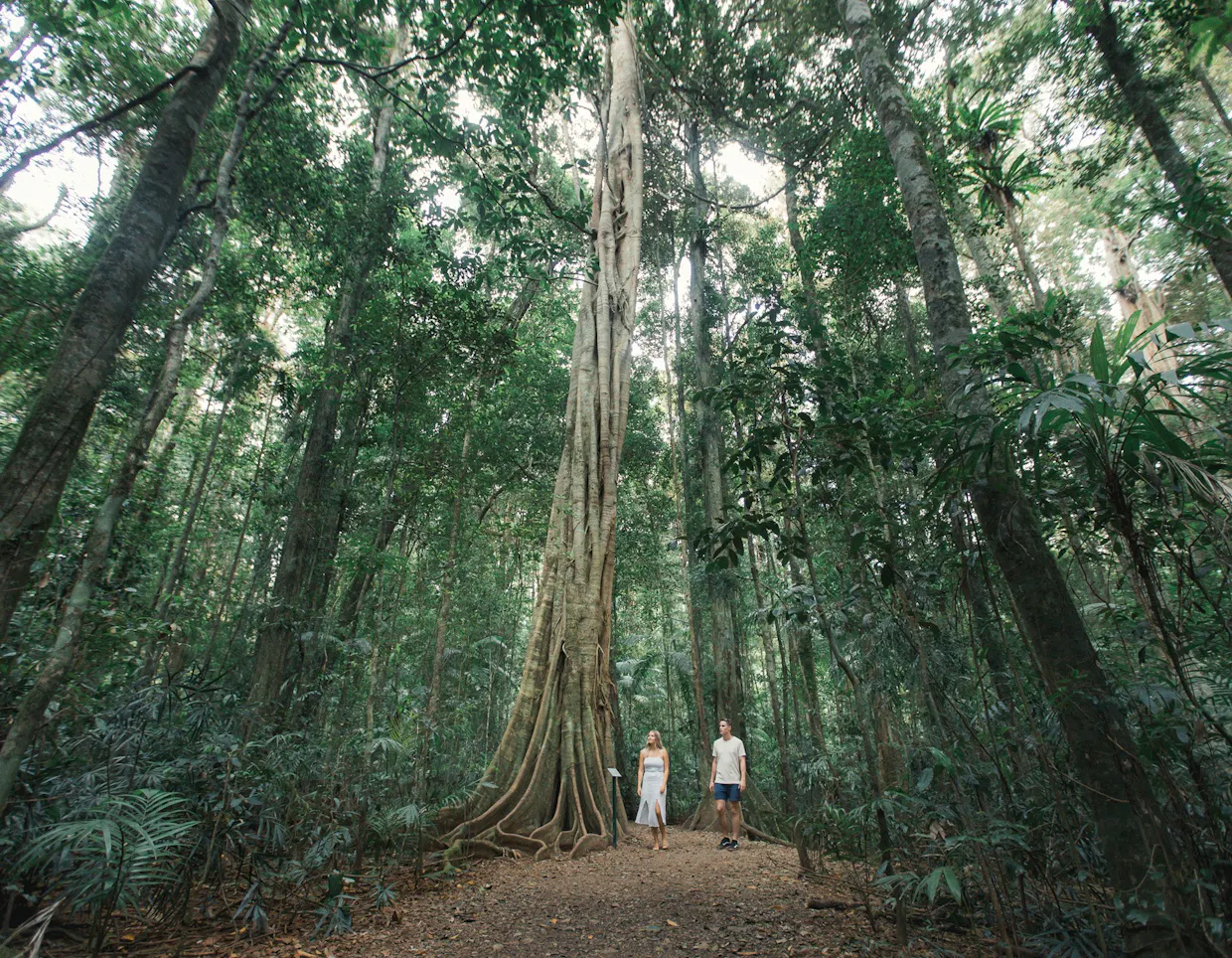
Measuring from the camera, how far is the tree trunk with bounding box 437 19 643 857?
5.52 meters

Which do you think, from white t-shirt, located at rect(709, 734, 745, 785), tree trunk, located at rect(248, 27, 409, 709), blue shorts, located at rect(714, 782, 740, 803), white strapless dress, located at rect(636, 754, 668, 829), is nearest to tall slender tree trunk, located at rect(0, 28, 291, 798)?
tree trunk, located at rect(248, 27, 409, 709)

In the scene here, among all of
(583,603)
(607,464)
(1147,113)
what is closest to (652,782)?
(583,603)

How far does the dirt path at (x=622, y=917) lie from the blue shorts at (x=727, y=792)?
5.15ft

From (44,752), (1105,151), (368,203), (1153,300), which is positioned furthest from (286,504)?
(1153,300)

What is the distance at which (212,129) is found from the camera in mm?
7191

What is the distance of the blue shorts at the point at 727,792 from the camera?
634cm

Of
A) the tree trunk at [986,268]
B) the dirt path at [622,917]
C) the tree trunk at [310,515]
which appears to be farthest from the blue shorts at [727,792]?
the tree trunk at [986,268]

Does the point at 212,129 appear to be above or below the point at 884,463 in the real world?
above

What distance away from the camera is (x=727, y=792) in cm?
635

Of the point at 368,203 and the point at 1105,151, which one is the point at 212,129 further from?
the point at 1105,151

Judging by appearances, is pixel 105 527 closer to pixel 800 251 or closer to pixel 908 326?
pixel 908 326

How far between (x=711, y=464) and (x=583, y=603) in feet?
14.1

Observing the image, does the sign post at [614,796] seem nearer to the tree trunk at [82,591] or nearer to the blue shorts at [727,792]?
the blue shorts at [727,792]

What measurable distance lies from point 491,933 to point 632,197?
8.67m
